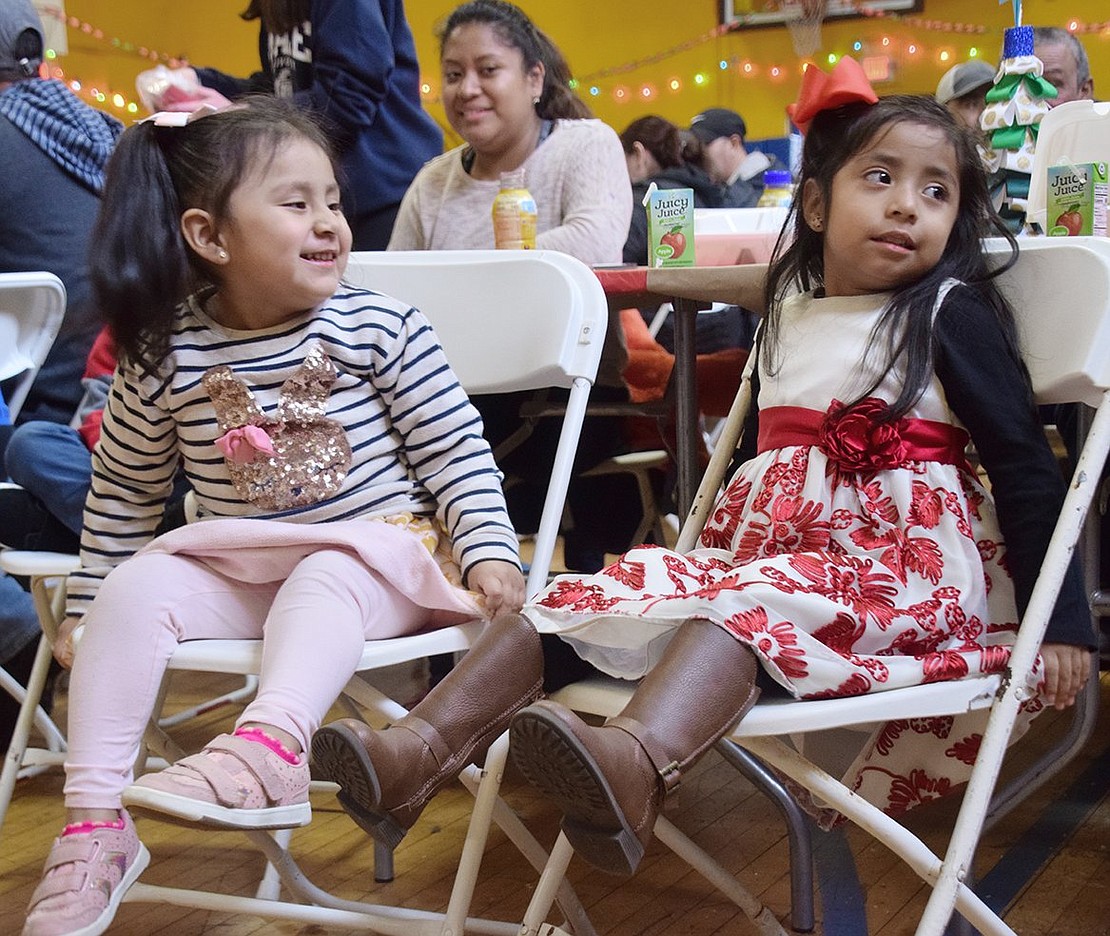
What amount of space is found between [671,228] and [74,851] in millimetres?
1129

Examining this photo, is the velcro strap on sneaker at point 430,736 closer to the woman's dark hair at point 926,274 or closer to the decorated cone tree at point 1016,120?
the woman's dark hair at point 926,274

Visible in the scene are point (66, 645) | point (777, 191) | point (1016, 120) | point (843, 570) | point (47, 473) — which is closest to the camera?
point (843, 570)

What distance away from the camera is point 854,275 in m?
1.48

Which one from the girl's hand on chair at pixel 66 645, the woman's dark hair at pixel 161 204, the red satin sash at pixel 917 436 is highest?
the woman's dark hair at pixel 161 204

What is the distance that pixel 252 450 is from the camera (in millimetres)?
1479

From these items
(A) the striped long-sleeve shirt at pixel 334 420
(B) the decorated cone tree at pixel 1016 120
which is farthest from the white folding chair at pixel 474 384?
(B) the decorated cone tree at pixel 1016 120

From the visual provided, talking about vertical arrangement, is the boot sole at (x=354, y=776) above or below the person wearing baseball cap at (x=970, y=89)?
below

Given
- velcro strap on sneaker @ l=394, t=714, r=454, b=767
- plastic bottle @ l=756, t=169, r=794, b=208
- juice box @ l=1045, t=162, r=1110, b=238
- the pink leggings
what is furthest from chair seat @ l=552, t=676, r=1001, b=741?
plastic bottle @ l=756, t=169, r=794, b=208

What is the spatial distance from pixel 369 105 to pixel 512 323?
47.7 inches

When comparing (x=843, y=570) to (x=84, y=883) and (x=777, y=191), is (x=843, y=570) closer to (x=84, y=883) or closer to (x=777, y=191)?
(x=84, y=883)

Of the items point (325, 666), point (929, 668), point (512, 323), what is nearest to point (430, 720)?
point (325, 666)

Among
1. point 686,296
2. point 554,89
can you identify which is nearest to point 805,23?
point 554,89

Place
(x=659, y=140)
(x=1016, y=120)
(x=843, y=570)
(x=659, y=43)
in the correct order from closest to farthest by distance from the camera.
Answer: (x=843, y=570), (x=1016, y=120), (x=659, y=140), (x=659, y=43)

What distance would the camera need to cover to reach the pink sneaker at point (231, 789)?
1144mm
